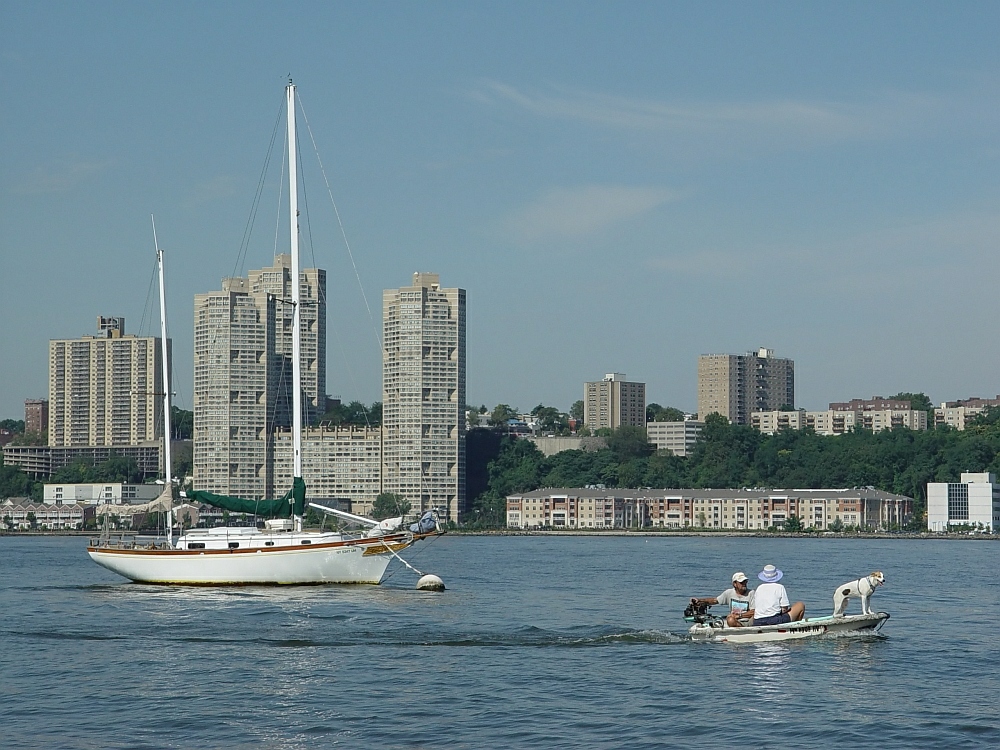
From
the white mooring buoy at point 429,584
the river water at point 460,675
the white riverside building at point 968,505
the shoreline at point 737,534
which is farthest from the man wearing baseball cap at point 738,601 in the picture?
the white riverside building at point 968,505

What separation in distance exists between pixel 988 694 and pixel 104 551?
36.8 meters

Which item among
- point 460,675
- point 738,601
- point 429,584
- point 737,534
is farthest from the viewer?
point 737,534

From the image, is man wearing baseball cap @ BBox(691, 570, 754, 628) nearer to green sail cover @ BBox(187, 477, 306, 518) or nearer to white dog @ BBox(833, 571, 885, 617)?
white dog @ BBox(833, 571, 885, 617)

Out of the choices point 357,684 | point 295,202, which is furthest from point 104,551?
point 357,684

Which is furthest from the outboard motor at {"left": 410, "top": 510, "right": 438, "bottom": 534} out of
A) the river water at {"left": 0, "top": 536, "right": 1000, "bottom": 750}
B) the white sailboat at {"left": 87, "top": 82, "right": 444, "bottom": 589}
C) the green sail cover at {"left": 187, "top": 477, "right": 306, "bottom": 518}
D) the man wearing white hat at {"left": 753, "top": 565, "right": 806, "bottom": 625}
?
the man wearing white hat at {"left": 753, "top": 565, "right": 806, "bottom": 625}

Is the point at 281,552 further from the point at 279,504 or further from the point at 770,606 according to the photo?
the point at 770,606

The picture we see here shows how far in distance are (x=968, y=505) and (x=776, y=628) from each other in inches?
6805

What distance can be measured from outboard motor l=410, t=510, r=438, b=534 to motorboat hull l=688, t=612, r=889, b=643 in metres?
19.8

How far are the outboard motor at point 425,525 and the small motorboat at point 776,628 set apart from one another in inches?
770

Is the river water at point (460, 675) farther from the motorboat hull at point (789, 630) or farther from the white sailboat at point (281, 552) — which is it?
the white sailboat at point (281, 552)

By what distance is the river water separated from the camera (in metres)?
25.5

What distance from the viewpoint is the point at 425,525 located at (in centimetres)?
5444

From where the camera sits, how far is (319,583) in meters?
53.0

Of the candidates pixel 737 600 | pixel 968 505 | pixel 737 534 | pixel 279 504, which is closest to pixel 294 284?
pixel 279 504
